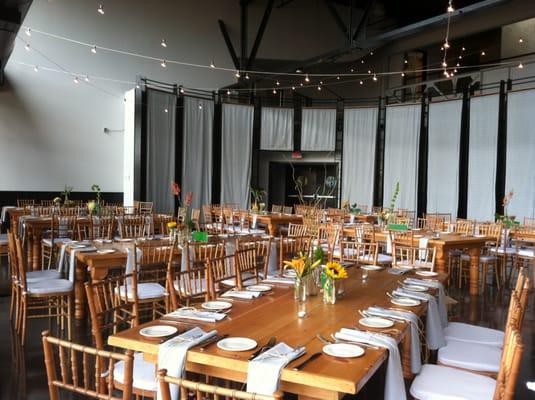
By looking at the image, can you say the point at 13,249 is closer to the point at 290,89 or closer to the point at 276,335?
the point at 276,335

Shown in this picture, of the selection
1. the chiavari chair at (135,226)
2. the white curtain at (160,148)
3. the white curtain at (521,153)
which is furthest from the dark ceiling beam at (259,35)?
the chiavari chair at (135,226)

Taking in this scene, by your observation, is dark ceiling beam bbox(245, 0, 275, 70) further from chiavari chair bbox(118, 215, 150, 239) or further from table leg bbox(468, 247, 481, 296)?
table leg bbox(468, 247, 481, 296)

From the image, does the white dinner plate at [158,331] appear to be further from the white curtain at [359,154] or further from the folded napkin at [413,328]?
the white curtain at [359,154]

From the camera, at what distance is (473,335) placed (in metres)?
2.91

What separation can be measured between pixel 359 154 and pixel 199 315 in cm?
1072

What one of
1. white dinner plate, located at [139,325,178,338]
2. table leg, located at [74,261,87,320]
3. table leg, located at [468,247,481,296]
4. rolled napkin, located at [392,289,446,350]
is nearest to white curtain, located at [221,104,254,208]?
table leg, located at [468,247,481,296]

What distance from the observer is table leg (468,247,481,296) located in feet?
19.9

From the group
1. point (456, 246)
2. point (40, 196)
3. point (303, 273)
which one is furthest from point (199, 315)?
point (40, 196)

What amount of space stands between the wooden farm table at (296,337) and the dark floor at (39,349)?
2.90 ft

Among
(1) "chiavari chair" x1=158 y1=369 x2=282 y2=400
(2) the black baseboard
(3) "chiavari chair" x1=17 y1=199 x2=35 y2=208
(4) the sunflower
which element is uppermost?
(2) the black baseboard

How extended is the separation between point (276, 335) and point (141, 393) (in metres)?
0.69

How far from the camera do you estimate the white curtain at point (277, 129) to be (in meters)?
12.8

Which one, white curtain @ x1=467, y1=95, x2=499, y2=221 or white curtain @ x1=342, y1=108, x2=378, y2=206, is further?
white curtain @ x1=342, y1=108, x2=378, y2=206

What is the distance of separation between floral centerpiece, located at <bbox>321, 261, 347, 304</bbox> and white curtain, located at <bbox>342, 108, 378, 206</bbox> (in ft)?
32.3
